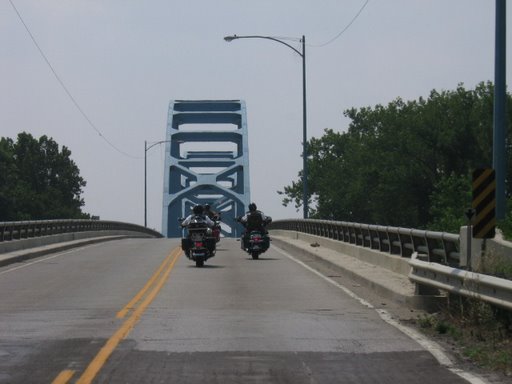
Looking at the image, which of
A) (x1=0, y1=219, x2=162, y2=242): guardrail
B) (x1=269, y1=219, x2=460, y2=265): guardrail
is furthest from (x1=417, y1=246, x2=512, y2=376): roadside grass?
(x1=0, y1=219, x2=162, y2=242): guardrail

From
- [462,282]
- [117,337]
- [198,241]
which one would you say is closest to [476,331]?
[462,282]

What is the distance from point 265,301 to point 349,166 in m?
85.1

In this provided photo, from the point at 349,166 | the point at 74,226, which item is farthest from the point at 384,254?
the point at 349,166

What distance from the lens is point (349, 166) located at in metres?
103

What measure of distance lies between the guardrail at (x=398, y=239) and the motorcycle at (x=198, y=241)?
404cm

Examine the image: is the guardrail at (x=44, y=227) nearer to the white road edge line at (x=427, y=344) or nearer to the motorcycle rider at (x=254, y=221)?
the motorcycle rider at (x=254, y=221)

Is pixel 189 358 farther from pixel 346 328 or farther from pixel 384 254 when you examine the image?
pixel 384 254

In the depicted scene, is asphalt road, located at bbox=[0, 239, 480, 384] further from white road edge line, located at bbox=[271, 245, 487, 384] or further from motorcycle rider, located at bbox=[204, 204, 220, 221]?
motorcycle rider, located at bbox=[204, 204, 220, 221]

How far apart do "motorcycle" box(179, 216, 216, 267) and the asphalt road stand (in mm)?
3972

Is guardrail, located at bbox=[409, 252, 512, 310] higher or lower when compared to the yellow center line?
higher

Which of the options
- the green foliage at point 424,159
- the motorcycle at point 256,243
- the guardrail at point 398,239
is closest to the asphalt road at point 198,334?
the guardrail at point 398,239

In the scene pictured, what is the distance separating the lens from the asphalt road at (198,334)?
10453 millimetres

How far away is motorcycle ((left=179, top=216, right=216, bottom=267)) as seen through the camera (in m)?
28.7

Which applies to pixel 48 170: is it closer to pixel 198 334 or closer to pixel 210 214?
pixel 210 214
